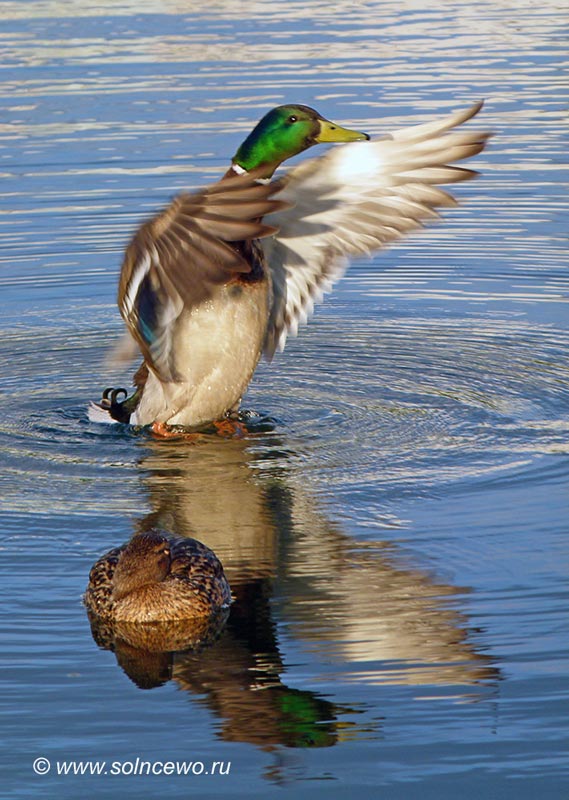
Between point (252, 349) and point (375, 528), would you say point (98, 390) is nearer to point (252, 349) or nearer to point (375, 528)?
point (252, 349)

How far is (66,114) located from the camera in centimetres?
1650

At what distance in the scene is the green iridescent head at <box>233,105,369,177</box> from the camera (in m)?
8.06

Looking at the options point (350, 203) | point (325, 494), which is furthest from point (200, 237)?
point (350, 203)

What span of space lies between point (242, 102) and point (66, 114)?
1.86m

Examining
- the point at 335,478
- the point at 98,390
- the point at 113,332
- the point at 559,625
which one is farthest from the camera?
the point at 113,332

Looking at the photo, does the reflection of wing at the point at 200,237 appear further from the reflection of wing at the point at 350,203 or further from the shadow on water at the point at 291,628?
the reflection of wing at the point at 350,203

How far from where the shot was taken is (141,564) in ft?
18.9

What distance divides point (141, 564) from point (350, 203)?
340 centimetres

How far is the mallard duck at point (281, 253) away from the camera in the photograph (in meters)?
8.01

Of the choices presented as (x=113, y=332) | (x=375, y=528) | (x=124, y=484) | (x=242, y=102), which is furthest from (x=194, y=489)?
(x=242, y=102)

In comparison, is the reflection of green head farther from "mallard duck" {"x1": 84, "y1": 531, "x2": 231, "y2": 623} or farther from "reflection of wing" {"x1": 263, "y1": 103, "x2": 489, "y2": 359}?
"reflection of wing" {"x1": 263, "y1": 103, "x2": 489, "y2": 359}

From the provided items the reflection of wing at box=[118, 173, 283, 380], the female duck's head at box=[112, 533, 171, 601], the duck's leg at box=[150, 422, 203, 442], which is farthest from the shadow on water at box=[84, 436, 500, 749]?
the duck's leg at box=[150, 422, 203, 442]

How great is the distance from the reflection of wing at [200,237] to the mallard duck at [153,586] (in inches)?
48.3

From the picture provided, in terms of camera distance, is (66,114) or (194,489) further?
(66,114)
